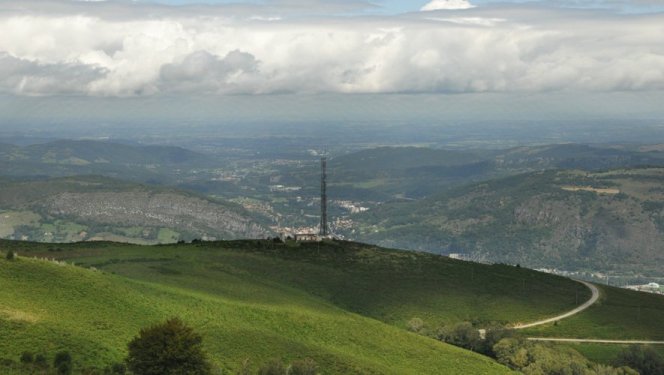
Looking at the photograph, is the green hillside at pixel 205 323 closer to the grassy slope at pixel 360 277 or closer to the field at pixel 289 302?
the field at pixel 289 302

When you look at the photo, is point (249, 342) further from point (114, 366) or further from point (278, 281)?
point (278, 281)

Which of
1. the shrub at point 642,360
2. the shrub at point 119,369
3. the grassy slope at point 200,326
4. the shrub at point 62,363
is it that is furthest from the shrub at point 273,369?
the shrub at point 642,360

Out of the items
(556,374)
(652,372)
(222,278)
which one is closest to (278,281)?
(222,278)

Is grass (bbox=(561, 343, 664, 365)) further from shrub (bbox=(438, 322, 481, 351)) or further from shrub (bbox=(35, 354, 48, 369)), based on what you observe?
shrub (bbox=(35, 354, 48, 369))

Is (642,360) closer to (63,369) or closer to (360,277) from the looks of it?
(360,277)

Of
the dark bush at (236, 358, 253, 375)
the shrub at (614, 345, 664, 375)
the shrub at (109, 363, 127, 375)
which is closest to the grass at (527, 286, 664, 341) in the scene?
the shrub at (614, 345, 664, 375)

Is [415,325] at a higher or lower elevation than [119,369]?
lower

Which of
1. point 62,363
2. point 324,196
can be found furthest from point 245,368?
point 324,196
